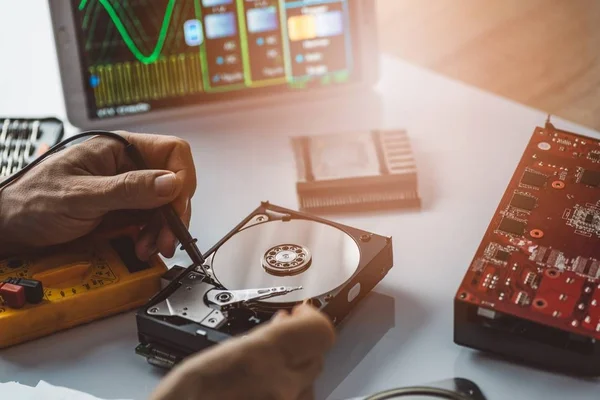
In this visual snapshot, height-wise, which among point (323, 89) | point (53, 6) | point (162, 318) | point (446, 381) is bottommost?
point (446, 381)

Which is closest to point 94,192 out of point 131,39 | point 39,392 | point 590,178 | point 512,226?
point 39,392

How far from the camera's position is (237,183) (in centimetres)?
152

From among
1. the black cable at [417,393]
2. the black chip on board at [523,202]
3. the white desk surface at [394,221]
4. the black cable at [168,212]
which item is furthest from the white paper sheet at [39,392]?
the black chip on board at [523,202]

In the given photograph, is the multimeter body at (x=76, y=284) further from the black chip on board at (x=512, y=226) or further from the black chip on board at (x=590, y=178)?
the black chip on board at (x=590, y=178)

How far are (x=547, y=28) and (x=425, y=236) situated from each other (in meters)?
1.47

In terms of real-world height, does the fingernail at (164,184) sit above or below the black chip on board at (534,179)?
above

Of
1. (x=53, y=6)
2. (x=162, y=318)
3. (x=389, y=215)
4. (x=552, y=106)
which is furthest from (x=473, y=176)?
(x=552, y=106)

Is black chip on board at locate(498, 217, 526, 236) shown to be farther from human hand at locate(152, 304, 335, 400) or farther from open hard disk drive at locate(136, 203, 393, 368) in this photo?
human hand at locate(152, 304, 335, 400)

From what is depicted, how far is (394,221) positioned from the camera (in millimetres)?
1408

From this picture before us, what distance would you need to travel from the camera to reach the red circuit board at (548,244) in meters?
1.07

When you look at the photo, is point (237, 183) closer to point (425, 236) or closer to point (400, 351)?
point (425, 236)

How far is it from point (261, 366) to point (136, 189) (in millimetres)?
520

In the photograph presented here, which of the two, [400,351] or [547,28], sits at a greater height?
[547,28]

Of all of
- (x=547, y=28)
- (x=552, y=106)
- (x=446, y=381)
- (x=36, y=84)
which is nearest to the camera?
(x=446, y=381)
